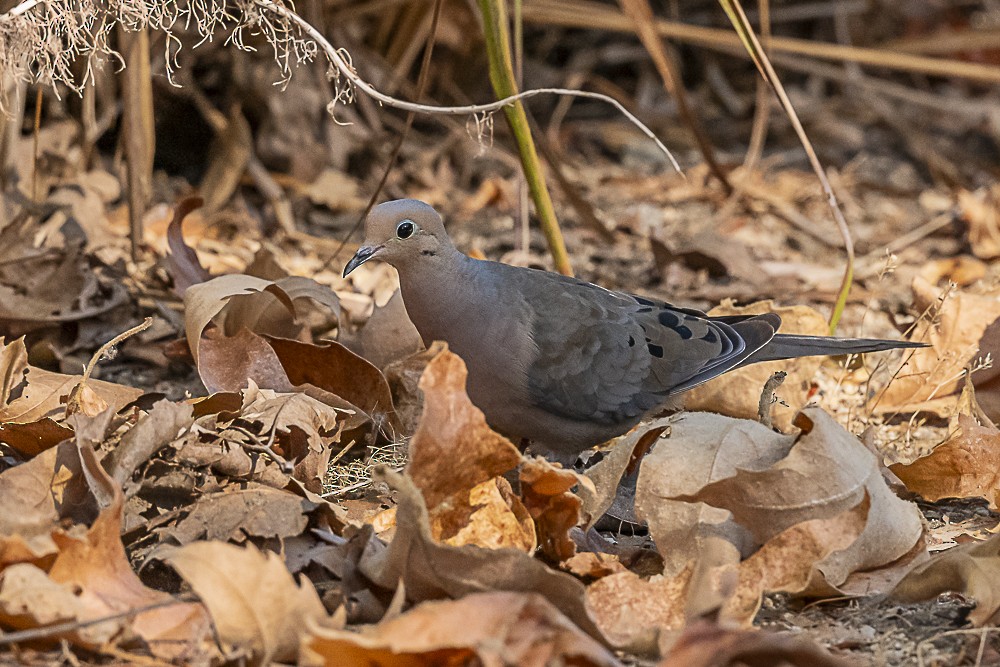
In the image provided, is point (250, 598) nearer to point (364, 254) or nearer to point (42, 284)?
point (364, 254)

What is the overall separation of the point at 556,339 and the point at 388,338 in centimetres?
48

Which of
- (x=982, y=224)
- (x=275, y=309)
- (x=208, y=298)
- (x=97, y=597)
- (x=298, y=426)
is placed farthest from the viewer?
(x=982, y=224)

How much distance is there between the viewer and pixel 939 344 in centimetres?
345

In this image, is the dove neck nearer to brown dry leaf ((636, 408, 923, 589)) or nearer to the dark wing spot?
the dark wing spot

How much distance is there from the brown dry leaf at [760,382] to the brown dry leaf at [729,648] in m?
1.65

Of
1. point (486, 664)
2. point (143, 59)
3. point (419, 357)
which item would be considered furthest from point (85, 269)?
point (486, 664)

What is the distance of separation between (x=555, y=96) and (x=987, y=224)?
2.45 metres

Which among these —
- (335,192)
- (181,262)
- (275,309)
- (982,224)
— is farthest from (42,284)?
(982,224)

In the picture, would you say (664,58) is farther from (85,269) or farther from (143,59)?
(85,269)

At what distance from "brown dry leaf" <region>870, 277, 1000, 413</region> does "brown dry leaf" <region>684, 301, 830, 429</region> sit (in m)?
0.22

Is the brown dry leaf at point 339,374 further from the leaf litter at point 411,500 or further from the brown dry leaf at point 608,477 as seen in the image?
the brown dry leaf at point 608,477

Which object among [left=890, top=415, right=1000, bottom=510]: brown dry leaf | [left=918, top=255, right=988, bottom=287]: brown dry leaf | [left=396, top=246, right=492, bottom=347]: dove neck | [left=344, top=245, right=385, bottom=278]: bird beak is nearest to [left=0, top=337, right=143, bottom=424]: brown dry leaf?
[left=344, top=245, right=385, bottom=278]: bird beak

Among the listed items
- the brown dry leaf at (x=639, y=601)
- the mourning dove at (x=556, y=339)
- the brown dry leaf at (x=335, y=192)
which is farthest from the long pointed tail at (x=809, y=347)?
the brown dry leaf at (x=335, y=192)

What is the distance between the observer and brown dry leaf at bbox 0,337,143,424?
8.41 ft
